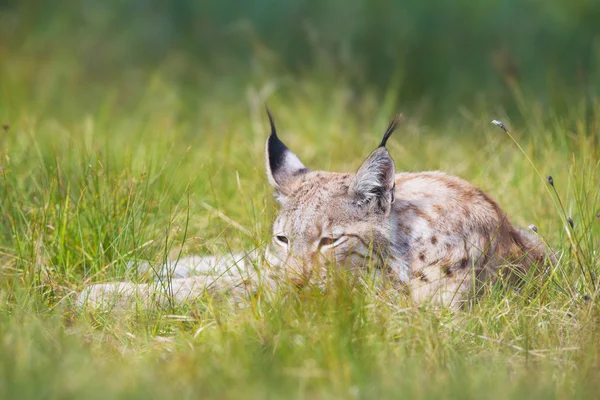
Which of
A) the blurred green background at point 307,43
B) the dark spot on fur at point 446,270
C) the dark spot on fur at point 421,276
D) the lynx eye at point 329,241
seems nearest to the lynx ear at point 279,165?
the lynx eye at point 329,241

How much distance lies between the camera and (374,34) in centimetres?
1079

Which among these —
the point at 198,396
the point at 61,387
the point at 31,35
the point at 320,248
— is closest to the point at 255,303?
the point at 320,248

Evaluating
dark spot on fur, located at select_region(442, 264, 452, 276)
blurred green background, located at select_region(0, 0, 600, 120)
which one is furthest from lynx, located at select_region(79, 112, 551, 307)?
blurred green background, located at select_region(0, 0, 600, 120)

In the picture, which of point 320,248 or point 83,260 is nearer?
point 320,248

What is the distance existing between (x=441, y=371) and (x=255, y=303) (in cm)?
97

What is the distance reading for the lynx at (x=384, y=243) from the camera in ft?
14.5

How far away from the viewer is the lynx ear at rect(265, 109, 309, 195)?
500 centimetres

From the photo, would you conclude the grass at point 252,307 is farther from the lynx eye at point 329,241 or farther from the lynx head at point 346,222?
the lynx eye at point 329,241

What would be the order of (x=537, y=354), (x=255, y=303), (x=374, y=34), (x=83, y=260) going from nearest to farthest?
(x=537, y=354) → (x=255, y=303) → (x=83, y=260) → (x=374, y=34)

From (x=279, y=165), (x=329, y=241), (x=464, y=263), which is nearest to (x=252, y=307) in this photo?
(x=329, y=241)

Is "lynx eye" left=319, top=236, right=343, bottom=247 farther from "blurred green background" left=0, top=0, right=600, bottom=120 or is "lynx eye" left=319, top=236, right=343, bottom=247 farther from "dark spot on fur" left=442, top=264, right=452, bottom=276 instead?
"blurred green background" left=0, top=0, right=600, bottom=120

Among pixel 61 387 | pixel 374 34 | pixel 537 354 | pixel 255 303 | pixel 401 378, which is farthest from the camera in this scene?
pixel 374 34

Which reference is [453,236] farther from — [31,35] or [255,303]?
[31,35]

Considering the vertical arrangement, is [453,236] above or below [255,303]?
above
